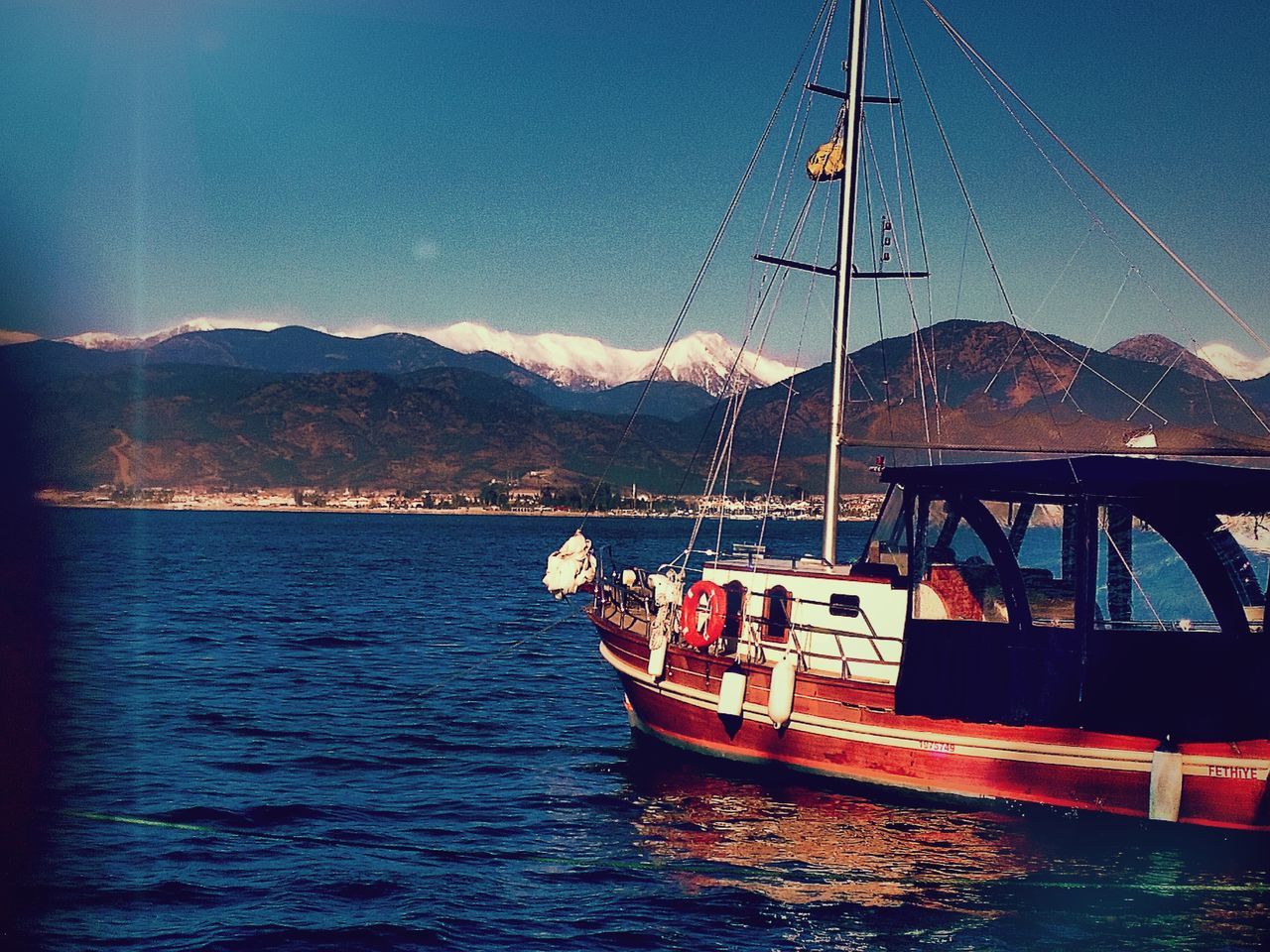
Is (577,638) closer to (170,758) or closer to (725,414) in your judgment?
(725,414)

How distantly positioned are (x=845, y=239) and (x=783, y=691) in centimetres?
1192

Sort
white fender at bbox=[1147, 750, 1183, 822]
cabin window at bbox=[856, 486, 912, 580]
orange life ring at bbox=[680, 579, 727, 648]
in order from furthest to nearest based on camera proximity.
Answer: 1. orange life ring at bbox=[680, 579, 727, 648]
2. cabin window at bbox=[856, 486, 912, 580]
3. white fender at bbox=[1147, 750, 1183, 822]

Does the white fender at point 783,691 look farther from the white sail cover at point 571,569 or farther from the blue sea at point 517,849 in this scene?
the white sail cover at point 571,569

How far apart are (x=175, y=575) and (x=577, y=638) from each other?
53.3m

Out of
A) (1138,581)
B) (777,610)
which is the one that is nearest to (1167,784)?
(1138,581)

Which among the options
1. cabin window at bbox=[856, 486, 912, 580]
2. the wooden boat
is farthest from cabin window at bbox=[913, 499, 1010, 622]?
cabin window at bbox=[856, 486, 912, 580]

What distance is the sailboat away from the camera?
21016mm

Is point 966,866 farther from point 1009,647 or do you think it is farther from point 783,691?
point 783,691

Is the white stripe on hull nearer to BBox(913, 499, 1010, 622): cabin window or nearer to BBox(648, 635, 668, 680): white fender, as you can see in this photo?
BBox(648, 635, 668, 680): white fender

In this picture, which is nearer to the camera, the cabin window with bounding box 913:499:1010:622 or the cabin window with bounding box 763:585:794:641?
the cabin window with bounding box 913:499:1010:622

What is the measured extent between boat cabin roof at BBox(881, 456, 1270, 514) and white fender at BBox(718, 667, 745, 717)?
5.97m

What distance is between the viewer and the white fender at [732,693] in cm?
2547

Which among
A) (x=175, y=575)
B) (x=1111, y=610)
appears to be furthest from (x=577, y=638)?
(x=175, y=575)

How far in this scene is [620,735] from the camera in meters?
32.7
